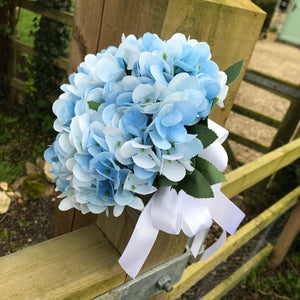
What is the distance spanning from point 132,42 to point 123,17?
0.76 ft

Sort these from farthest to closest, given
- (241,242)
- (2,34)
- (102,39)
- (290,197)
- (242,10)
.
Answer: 1. (2,34)
2. (290,197)
3. (241,242)
4. (102,39)
5. (242,10)

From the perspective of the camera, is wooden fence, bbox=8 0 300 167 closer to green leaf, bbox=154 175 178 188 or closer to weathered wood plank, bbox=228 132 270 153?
weathered wood plank, bbox=228 132 270 153

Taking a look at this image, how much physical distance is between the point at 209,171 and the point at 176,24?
0.33m

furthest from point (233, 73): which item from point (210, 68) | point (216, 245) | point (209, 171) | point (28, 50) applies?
point (28, 50)

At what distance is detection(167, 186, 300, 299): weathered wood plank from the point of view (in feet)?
4.77

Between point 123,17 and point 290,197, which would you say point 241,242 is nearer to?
point 290,197

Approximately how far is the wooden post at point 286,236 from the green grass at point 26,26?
3.06 metres

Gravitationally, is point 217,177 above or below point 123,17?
below

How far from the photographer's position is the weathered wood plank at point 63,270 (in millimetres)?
623

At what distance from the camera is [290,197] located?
2.18 metres

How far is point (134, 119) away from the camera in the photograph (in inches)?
18.9

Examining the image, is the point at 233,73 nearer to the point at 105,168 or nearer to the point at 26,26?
the point at 105,168

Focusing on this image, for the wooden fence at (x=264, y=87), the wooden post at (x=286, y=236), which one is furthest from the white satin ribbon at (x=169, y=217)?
the wooden fence at (x=264, y=87)

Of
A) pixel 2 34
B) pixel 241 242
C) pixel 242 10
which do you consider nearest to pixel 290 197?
pixel 241 242
